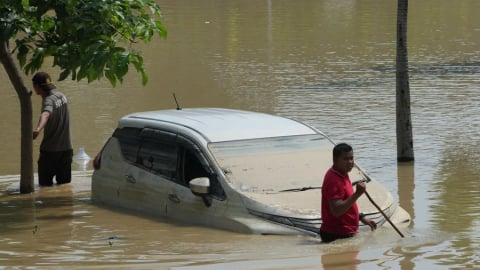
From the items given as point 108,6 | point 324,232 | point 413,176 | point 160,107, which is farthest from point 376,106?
point 324,232

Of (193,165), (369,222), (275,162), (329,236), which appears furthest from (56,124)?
(369,222)

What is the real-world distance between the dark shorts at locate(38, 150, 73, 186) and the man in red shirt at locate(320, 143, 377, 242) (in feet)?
19.9

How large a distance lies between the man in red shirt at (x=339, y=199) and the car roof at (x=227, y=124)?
7.06 ft

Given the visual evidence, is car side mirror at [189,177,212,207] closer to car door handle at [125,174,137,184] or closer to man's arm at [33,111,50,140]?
car door handle at [125,174,137,184]

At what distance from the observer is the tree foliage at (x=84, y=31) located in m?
13.5

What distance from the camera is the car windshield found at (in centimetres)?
1224

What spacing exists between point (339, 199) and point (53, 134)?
6.45m

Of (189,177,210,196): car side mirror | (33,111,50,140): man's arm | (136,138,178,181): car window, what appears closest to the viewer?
(189,177,210,196): car side mirror

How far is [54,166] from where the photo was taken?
636 inches

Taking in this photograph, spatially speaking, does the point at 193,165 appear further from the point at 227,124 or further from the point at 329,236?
the point at 329,236

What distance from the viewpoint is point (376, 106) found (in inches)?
923

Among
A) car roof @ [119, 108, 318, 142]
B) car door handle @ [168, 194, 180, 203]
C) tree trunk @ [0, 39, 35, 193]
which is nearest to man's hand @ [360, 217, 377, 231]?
car roof @ [119, 108, 318, 142]

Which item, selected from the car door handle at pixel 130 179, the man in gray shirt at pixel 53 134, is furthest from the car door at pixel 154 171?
the man in gray shirt at pixel 53 134

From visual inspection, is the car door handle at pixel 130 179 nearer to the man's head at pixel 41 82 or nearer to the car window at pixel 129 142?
the car window at pixel 129 142
